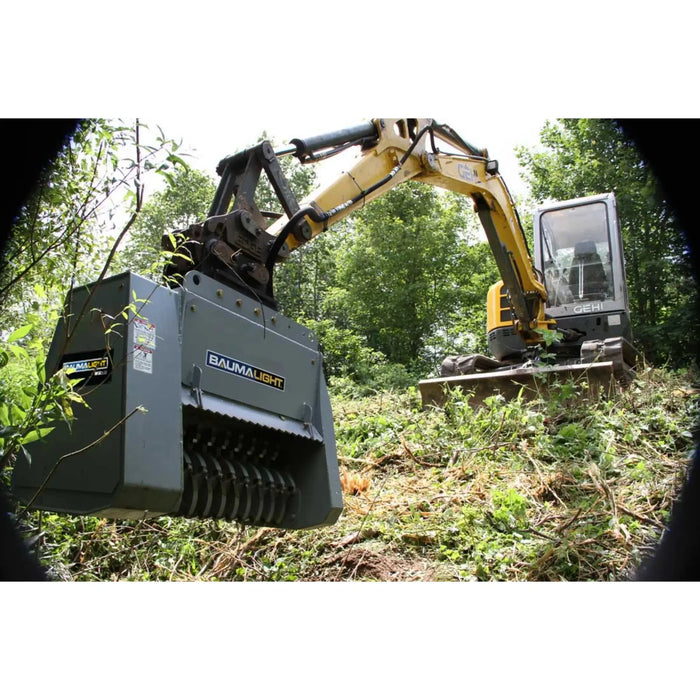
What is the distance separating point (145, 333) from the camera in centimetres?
240

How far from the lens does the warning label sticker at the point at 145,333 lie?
237 cm

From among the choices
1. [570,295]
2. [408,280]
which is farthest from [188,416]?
[408,280]

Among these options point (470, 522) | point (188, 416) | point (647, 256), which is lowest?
point (470, 522)

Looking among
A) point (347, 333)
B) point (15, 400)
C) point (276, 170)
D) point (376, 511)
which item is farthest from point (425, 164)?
point (347, 333)

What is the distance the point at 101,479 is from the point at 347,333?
12083mm

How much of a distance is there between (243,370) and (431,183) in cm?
306

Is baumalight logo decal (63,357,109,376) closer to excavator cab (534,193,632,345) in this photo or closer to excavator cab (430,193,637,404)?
excavator cab (430,193,637,404)

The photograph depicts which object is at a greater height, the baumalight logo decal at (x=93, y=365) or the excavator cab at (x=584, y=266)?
the excavator cab at (x=584, y=266)

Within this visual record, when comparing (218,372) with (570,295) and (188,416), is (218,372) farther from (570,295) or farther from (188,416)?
(570,295)

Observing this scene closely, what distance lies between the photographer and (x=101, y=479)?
2215 mm

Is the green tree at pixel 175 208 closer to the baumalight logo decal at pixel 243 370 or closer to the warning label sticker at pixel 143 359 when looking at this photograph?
the baumalight logo decal at pixel 243 370

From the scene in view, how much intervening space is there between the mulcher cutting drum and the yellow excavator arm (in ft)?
2.40

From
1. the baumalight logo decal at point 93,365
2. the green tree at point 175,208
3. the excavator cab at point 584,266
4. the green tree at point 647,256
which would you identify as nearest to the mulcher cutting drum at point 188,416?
the baumalight logo decal at point 93,365

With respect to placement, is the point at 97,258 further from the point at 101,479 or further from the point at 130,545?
the point at 130,545
